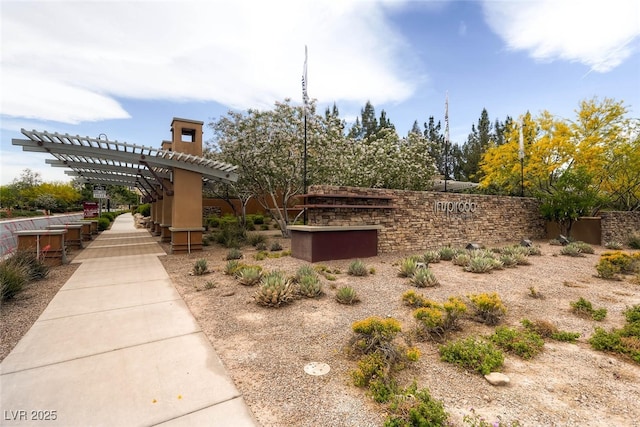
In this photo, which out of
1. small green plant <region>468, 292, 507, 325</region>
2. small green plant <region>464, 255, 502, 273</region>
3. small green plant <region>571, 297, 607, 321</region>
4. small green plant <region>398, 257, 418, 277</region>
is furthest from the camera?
small green plant <region>464, 255, 502, 273</region>

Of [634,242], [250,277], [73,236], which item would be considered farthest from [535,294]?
[73,236]

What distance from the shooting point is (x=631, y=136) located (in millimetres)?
16203

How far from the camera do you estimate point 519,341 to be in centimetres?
378

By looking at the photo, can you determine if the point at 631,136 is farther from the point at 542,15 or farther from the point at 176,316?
the point at 176,316

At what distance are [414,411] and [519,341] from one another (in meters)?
2.33

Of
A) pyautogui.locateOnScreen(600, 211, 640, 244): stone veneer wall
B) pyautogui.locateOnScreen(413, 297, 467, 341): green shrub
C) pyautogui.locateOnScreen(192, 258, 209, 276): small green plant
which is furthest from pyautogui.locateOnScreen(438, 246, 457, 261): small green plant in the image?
pyautogui.locateOnScreen(600, 211, 640, 244): stone veneer wall

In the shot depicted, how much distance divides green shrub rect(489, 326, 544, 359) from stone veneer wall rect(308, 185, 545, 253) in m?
6.41

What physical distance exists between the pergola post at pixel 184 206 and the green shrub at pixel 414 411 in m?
10.6

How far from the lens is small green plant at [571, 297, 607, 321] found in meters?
4.83

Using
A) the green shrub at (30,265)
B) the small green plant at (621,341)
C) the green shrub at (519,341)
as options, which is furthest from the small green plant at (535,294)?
the green shrub at (30,265)

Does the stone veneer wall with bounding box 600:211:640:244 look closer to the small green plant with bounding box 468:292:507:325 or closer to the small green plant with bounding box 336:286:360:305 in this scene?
the small green plant with bounding box 468:292:507:325

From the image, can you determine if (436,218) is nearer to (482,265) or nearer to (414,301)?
(482,265)

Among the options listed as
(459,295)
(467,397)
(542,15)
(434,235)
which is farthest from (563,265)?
(467,397)

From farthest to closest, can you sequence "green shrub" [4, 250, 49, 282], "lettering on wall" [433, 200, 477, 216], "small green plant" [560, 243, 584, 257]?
"lettering on wall" [433, 200, 477, 216]
"small green plant" [560, 243, 584, 257]
"green shrub" [4, 250, 49, 282]
